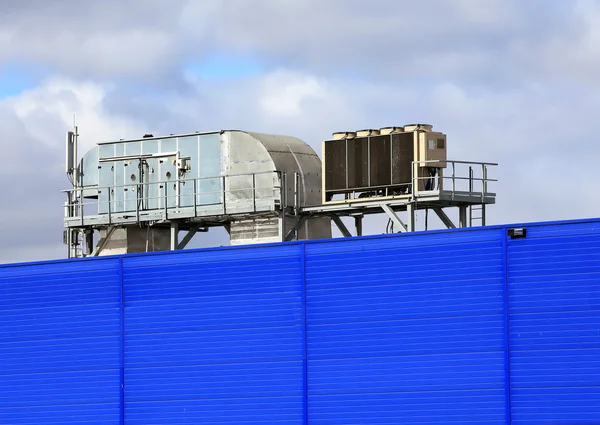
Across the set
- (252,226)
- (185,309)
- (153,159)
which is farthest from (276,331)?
(153,159)

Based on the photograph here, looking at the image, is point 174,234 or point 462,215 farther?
point 174,234

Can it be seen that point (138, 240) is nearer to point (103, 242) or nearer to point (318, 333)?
point (103, 242)

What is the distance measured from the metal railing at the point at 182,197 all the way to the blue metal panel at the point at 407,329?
1480 cm

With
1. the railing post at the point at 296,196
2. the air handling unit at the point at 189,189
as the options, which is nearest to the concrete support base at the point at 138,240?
the air handling unit at the point at 189,189

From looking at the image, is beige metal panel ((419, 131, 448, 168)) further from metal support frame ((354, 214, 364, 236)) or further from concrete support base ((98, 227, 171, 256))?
concrete support base ((98, 227, 171, 256))

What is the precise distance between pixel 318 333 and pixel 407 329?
200 cm

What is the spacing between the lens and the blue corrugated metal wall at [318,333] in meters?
20.5

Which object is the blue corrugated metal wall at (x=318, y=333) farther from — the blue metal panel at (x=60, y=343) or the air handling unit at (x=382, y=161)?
the air handling unit at (x=382, y=161)

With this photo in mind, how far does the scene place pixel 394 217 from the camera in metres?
36.1

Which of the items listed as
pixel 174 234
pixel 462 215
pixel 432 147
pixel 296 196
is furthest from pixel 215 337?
pixel 174 234

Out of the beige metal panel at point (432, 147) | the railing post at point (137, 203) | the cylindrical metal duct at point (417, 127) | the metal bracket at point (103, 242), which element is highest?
the cylindrical metal duct at point (417, 127)

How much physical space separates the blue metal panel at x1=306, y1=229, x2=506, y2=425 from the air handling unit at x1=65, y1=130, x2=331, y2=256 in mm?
14870

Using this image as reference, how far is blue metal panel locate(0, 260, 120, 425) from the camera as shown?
25.5 meters

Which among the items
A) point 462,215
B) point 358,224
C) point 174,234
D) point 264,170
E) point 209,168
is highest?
point 209,168
